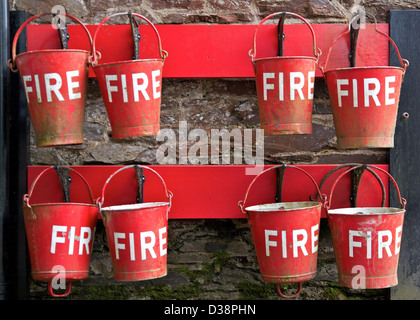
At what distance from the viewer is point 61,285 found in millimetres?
2098

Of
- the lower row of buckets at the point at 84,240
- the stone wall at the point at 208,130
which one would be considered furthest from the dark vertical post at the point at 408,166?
the lower row of buckets at the point at 84,240

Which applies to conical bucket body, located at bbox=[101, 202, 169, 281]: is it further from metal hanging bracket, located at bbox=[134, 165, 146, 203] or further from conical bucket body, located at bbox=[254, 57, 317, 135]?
conical bucket body, located at bbox=[254, 57, 317, 135]

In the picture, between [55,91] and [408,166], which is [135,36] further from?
[408,166]

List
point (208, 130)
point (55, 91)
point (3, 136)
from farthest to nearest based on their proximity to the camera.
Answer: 1. point (208, 130)
2. point (3, 136)
3. point (55, 91)

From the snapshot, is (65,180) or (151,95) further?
(65,180)

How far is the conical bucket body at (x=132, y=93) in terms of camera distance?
71.9 inches

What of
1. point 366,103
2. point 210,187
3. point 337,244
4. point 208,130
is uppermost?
point 366,103

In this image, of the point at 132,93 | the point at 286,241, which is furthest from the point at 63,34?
the point at 286,241

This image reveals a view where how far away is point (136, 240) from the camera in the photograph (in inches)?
72.0

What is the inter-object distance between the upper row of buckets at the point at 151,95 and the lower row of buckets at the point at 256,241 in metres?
0.26

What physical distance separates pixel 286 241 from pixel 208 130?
0.64m

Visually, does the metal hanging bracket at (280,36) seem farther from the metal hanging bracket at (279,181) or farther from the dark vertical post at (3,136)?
the dark vertical post at (3,136)
